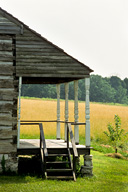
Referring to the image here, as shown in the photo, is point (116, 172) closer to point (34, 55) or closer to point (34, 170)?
point (34, 170)

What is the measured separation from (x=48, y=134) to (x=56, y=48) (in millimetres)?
13128

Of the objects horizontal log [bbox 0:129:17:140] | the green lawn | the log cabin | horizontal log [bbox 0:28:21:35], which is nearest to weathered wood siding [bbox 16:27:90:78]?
the log cabin

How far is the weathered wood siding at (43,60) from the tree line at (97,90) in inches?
2344

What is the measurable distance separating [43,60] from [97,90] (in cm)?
8044

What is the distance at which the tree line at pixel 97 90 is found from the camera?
75125mm

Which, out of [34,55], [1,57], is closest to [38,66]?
[34,55]

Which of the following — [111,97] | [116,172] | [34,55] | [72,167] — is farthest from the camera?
[111,97]

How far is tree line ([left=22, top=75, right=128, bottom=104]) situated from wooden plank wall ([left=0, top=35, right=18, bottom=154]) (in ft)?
196

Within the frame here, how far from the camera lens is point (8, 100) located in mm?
13695

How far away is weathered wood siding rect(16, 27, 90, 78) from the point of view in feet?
45.4

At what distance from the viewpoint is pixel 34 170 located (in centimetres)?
1429

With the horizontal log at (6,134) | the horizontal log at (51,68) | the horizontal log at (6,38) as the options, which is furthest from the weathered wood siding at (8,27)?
the horizontal log at (6,134)

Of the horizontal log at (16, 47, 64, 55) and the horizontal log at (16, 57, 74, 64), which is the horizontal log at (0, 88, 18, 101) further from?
the horizontal log at (16, 47, 64, 55)

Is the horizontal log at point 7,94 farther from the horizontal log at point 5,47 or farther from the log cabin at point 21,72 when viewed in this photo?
the horizontal log at point 5,47
